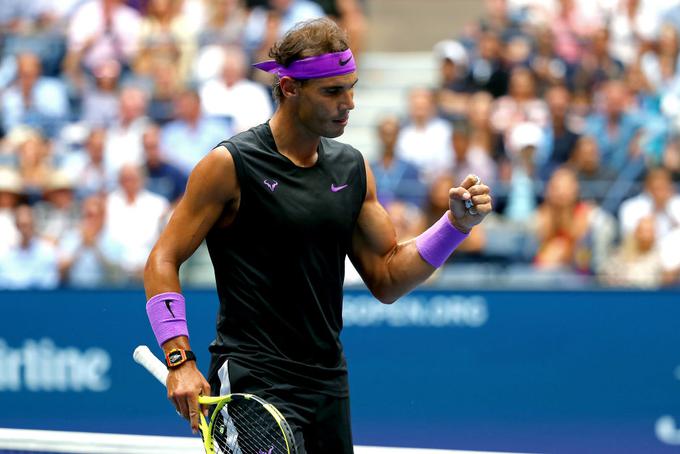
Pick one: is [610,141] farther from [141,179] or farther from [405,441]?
[141,179]

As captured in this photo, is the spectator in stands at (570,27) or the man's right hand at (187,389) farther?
the spectator in stands at (570,27)

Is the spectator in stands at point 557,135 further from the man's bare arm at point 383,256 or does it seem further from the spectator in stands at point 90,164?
the man's bare arm at point 383,256

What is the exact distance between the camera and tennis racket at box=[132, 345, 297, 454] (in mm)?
3705

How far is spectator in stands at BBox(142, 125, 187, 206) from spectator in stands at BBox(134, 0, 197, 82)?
123 centimetres

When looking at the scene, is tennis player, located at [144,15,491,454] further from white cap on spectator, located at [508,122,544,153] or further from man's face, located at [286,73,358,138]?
white cap on spectator, located at [508,122,544,153]

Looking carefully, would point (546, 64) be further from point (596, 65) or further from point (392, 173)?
point (392, 173)

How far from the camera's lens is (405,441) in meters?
7.71

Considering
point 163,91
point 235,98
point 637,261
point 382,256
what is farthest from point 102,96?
point 382,256

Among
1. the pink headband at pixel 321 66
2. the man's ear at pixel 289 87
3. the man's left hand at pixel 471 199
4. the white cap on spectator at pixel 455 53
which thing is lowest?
the man's left hand at pixel 471 199

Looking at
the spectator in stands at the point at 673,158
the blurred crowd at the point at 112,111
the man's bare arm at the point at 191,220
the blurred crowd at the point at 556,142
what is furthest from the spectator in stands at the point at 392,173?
the man's bare arm at the point at 191,220

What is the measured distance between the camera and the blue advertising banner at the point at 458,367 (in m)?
7.32

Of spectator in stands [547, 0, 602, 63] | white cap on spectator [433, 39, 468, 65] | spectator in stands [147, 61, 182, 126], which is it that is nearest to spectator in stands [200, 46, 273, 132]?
spectator in stands [147, 61, 182, 126]

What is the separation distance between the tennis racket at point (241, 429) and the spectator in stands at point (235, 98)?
6.40 metres

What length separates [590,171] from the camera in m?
9.05
